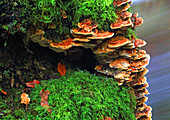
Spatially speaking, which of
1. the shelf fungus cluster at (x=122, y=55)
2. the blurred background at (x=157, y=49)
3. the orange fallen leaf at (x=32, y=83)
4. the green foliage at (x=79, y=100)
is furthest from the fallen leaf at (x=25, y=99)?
the blurred background at (x=157, y=49)

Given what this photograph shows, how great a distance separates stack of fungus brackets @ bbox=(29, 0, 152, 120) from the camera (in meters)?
1.90

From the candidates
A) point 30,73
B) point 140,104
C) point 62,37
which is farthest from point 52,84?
point 140,104

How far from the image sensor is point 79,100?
Answer: 69.7 inches

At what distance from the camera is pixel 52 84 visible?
1917 millimetres

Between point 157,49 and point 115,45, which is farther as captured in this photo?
point 157,49

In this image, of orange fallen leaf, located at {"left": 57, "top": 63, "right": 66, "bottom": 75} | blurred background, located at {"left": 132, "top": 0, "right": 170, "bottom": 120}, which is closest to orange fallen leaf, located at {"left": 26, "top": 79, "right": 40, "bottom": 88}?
orange fallen leaf, located at {"left": 57, "top": 63, "right": 66, "bottom": 75}

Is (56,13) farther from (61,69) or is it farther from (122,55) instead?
(122,55)

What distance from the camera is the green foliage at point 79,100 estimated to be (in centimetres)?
161

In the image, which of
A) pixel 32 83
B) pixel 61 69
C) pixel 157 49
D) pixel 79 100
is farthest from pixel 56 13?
pixel 157 49

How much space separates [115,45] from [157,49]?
5.47m

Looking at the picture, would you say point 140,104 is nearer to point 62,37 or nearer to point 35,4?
point 62,37

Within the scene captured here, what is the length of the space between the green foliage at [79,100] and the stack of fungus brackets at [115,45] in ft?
0.71

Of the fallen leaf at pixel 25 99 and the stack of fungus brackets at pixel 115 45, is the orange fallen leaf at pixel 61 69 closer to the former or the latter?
the stack of fungus brackets at pixel 115 45

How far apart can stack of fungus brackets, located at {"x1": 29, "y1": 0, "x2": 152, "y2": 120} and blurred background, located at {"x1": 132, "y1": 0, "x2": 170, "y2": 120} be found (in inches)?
113
